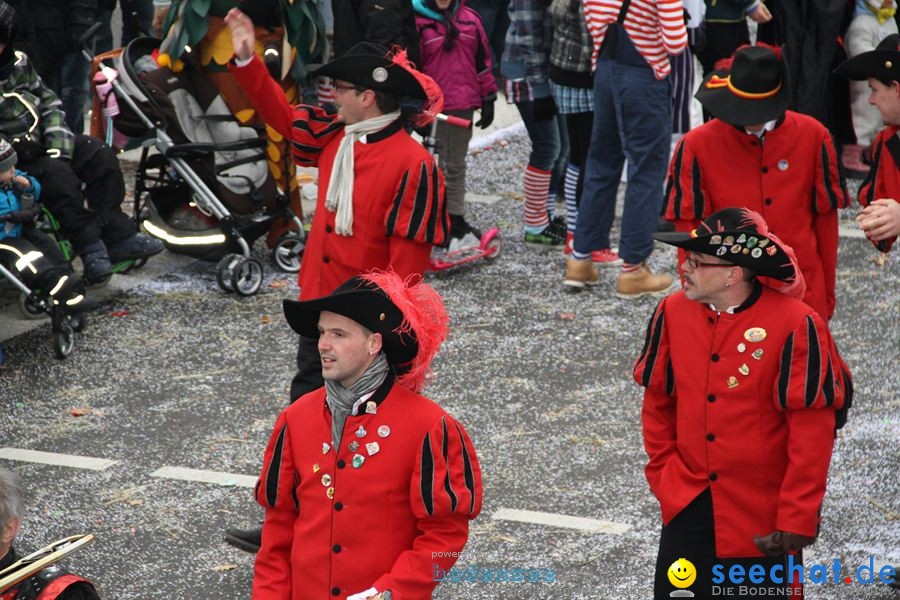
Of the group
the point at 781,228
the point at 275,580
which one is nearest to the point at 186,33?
the point at 781,228

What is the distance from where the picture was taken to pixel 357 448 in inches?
147

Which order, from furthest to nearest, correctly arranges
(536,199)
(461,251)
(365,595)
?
(536,199)
(461,251)
(365,595)

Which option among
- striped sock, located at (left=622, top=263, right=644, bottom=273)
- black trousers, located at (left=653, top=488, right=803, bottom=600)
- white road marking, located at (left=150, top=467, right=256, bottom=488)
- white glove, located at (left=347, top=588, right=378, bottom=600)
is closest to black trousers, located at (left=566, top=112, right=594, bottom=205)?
striped sock, located at (left=622, top=263, right=644, bottom=273)

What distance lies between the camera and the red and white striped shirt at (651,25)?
791 centimetres

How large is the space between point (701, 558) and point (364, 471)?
4.11 ft

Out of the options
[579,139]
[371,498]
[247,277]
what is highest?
[371,498]

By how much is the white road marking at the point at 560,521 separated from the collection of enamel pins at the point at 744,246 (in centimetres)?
190

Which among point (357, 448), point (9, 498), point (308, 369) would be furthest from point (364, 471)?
point (308, 369)

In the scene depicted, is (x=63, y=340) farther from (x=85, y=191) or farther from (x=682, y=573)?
(x=682, y=573)

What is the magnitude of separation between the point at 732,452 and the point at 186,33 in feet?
18.3

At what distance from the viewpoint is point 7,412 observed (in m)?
6.99

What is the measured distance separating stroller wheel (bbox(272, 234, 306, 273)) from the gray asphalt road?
0.36 ft

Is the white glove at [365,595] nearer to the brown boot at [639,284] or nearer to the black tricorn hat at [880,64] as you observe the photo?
the black tricorn hat at [880,64]

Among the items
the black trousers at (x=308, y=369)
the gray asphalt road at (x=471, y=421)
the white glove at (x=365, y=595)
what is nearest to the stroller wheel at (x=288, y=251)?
the gray asphalt road at (x=471, y=421)
